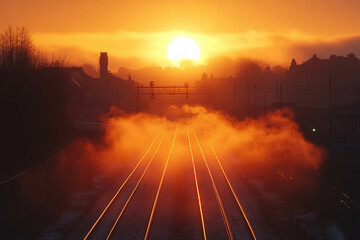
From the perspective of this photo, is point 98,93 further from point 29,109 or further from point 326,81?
point 29,109

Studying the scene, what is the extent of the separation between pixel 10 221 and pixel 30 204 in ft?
6.86

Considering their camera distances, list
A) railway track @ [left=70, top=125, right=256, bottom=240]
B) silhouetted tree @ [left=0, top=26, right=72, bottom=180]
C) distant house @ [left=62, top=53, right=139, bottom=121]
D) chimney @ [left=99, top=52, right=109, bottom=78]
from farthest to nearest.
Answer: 1. chimney @ [left=99, top=52, right=109, bottom=78]
2. distant house @ [left=62, top=53, right=139, bottom=121]
3. silhouetted tree @ [left=0, top=26, right=72, bottom=180]
4. railway track @ [left=70, top=125, right=256, bottom=240]

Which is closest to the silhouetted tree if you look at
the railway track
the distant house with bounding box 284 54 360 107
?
the railway track

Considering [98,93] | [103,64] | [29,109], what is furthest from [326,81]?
[29,109]

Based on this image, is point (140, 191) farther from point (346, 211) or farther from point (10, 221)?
point (346, 211)

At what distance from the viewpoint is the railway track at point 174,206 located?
54.6 feet

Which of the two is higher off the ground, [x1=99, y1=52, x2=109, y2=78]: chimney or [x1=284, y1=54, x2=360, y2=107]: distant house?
[x1=99, y1=52, x2=109, y2=78]: chimney

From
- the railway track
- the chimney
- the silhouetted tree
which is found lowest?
the railway track

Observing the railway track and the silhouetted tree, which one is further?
the silhouetted tree

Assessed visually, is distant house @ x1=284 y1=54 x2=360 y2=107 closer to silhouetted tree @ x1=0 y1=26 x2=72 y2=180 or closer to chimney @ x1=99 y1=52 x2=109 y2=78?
chimney @ x1=99 y1=52 x2=109 y2=78

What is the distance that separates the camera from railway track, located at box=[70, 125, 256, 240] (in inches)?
656

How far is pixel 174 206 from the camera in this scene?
830 inches

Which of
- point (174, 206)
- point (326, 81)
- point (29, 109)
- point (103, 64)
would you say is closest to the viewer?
point (174, 206)

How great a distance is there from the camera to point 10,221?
17016 mm
